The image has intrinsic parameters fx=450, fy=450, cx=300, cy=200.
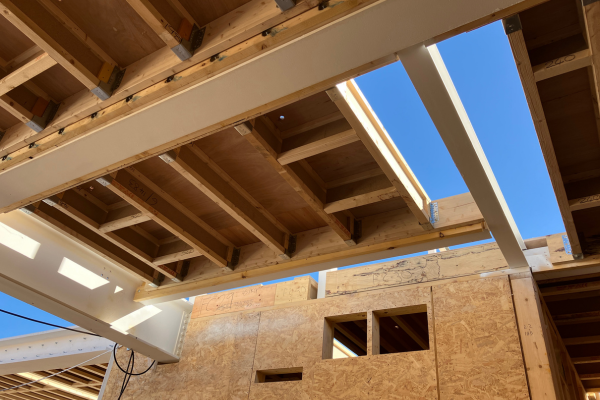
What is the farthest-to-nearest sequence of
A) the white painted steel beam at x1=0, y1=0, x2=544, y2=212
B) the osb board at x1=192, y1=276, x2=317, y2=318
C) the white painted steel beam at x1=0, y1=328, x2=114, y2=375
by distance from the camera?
the white painted steel beam at x1=0, y1=328, x2=114, y2=375 → the osb board at x1=192, y1=276, x2=317, y2=318 → the white painted steel beam at x1=0, y1=0, x2=544, y2=212

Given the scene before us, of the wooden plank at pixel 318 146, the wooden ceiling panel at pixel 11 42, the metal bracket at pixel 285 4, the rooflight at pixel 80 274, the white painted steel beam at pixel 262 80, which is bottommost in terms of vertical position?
the rooflight at pixel 80 274

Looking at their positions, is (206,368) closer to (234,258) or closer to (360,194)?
(234,258)

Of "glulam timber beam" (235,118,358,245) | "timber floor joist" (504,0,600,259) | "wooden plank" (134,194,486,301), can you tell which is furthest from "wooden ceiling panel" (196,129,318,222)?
"timber floor joist" (504,0,600,259)

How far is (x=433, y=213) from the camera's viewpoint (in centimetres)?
420

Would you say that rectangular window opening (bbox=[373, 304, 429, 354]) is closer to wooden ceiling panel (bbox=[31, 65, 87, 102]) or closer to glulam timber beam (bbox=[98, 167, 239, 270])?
glulam timber beam (bbox=[98, 167, 239, 270])

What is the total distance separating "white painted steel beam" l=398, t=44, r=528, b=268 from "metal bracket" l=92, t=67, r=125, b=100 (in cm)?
195

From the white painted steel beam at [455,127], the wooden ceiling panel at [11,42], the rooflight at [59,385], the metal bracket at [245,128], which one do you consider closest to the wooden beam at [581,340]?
A: the white painted steel beam at [455,127]

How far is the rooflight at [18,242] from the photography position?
4.43 m

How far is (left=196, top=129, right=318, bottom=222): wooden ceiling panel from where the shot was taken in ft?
12.5

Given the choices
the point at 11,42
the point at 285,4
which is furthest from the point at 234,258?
the point at 285,4

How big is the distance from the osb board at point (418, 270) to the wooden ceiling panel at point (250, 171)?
1357mm

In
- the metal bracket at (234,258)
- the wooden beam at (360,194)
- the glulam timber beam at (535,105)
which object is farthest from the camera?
the metal bracket at (234,258)

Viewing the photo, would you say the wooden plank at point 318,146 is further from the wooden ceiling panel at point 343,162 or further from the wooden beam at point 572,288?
the wooden beam at point 572,288

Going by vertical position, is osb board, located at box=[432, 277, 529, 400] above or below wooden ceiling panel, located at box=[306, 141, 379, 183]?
below
